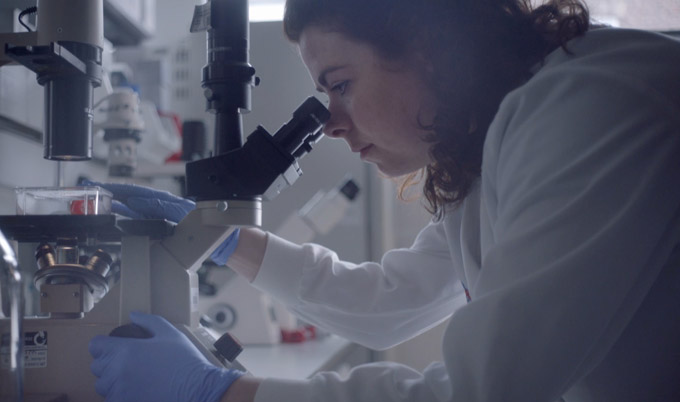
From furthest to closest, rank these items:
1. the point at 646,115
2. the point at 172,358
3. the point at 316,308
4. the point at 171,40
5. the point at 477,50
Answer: the point at 171,40
the point at 316,308
the point at 477,50
the point at 172,358
the point at 646,115

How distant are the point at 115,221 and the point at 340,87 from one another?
49cm

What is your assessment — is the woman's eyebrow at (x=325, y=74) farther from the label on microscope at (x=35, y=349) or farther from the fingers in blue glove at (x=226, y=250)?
the label on microscope at (x=35, y=349)

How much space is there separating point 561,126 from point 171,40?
3.05 m

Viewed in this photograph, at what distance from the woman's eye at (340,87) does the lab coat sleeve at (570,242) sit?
A: 0.44 meters

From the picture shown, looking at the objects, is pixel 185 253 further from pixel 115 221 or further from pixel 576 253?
pixel 576 253

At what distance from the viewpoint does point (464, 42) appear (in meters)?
1.01

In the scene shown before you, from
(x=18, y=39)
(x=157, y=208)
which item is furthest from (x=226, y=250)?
(x=18, y=39)

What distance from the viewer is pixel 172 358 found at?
0.87m

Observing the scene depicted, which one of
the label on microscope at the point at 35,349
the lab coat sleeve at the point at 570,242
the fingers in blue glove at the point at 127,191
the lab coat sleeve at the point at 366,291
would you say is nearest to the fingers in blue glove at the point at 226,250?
the lab coat sleeve at the point at 366,291

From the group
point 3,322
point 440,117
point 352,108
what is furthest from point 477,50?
point 3,322

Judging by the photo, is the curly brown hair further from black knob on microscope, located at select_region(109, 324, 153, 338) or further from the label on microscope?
the label on microscope

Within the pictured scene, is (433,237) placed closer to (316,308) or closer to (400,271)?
(400,271)

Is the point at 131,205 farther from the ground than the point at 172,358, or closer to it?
farther from the ground

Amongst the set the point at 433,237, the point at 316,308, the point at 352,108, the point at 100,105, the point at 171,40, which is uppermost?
the point at 171,40
